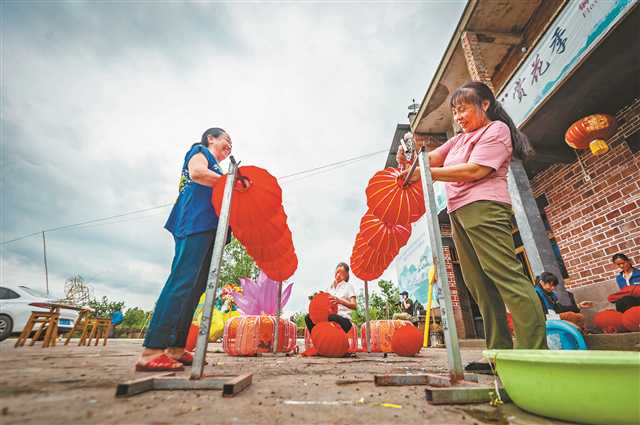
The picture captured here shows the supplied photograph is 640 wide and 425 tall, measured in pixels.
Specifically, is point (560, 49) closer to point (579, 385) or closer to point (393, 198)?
point (393, 198)

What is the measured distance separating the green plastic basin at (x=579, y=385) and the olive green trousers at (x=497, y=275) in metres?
0.57

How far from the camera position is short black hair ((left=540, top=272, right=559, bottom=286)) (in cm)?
368

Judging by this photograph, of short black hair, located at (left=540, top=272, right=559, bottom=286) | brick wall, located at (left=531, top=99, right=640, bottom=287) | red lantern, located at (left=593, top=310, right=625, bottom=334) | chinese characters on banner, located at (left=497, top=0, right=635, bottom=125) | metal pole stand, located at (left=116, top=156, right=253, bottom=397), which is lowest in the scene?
metal pole stand, located at (left=116, top=156, right=253, bottom=397)

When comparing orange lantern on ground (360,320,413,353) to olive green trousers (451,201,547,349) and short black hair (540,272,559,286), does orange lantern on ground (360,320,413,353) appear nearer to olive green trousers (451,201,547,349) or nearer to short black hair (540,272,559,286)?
short black hair (540,272,559,286)

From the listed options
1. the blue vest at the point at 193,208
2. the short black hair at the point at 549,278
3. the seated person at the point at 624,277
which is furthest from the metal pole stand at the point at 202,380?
the seated person at the point at 624,277

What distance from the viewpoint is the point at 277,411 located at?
34.3 inches

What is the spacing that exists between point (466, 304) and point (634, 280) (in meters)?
3.70

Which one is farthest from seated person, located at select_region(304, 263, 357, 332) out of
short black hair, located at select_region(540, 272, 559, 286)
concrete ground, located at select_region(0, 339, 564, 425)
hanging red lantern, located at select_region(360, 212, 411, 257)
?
short black hair, located at select_region(540, 272, 559, 286)

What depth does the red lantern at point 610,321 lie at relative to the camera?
3395 mm

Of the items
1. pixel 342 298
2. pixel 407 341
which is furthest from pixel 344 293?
pixel 407 341

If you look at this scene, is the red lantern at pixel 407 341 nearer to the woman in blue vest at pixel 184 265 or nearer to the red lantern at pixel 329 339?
the red lantern at pixel 329 339

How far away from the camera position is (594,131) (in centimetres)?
387

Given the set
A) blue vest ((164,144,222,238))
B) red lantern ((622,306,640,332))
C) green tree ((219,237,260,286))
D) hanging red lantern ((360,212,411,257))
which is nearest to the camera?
blue vest ((164,144,222,238))

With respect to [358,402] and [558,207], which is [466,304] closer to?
[558,207]
